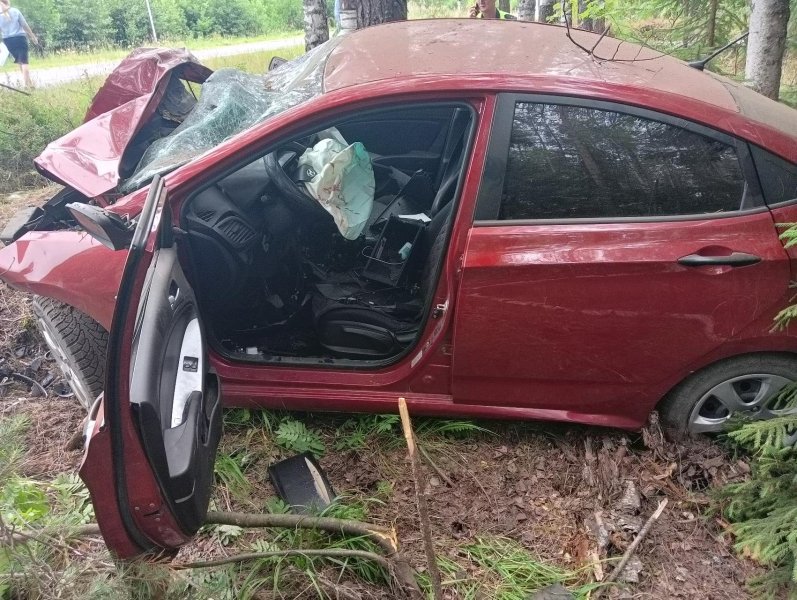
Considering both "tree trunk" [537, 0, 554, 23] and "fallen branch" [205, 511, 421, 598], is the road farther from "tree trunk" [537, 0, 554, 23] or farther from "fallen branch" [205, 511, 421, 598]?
"fallen branch" [205, 511, 421, 598]

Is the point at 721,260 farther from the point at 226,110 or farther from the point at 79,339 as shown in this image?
the point at 79,339

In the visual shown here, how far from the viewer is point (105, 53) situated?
13.1 m

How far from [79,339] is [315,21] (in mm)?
4017

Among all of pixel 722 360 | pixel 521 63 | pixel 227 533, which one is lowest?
pixel 227 533

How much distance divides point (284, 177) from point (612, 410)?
1.70 metres

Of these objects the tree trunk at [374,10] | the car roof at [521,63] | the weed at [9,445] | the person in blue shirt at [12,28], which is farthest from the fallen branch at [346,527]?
the person in blue shirt at [12,28]

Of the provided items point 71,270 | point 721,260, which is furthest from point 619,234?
point 71,270

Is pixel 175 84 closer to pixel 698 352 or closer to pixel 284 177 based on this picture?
pixel 284 177

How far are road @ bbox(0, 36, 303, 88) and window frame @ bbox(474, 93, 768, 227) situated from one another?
8089mm

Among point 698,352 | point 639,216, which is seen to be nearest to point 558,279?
point 639,216

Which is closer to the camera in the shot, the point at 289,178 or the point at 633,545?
the point at 633,545

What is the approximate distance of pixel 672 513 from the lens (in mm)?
2100

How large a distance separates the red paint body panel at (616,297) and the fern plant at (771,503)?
0.42ft

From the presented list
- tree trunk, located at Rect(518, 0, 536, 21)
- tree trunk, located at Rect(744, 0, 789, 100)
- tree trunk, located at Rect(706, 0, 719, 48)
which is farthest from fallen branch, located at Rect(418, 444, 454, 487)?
Answer: tree trunk, located at Rect(518, 0, 536, 21)
